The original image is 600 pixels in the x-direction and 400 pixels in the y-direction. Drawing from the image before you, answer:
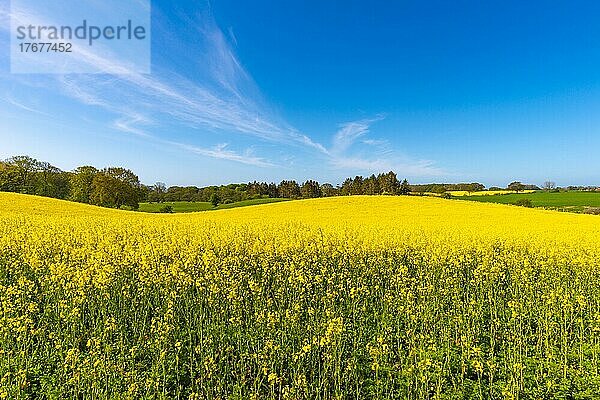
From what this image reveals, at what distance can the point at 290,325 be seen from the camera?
6.84 m

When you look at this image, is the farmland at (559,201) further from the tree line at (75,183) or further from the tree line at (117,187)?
the tree line at (75,183)

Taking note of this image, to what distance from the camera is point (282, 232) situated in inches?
657

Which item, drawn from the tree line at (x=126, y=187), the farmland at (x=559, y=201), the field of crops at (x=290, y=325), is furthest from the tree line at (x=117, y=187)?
the field of crops at (x=290, y=325)

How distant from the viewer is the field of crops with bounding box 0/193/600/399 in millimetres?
5145

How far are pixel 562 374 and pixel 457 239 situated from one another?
1010 cm

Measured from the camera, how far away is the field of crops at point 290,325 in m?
5.14

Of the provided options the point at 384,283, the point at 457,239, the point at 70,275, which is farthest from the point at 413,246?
the point at 70,275

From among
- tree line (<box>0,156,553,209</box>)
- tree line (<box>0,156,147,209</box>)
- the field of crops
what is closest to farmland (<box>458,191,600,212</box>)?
tree line (<box>0,156,553,209</box>)

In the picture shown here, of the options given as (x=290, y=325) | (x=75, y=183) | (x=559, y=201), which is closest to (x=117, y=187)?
(x=75, y=183)

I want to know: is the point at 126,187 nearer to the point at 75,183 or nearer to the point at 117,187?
the point at 117,187

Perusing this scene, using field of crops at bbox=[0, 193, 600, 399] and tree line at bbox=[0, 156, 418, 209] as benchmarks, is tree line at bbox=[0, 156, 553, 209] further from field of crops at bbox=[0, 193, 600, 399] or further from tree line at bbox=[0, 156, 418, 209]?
field of crops at bbox=[0, 193, 600, 399]

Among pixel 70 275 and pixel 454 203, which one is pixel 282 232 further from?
pixel 454 203

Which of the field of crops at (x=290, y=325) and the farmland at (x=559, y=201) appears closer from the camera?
the field of crops at (x=290, y=325)

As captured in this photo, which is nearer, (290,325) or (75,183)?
(290,325)
